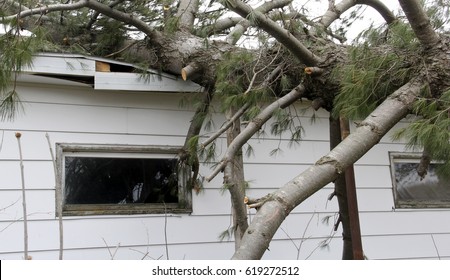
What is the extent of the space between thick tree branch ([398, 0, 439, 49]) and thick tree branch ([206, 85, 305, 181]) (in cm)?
98

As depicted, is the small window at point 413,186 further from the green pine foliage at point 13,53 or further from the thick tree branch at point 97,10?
the green pine foliage at point 13,53

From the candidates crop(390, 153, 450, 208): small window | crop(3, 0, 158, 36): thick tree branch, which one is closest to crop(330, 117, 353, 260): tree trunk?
crop(390, 153, 450, 208): small window

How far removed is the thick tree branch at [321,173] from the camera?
224 cm

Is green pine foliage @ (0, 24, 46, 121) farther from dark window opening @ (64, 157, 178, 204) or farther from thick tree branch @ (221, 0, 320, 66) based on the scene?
thick tree branch @ (221, 0, 320, 66)

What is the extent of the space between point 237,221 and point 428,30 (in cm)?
166

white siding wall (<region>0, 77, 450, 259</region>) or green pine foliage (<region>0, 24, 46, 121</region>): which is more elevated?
green pine foliage (<region>0, 24, 46, 121</region>)

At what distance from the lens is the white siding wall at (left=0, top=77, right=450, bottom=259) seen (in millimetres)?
3850

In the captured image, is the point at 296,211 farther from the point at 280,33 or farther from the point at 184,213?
the point at 280,33

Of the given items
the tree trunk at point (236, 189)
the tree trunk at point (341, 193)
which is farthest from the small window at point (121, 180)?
the tree trunk at point (341, 193)

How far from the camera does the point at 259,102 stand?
12.3ft

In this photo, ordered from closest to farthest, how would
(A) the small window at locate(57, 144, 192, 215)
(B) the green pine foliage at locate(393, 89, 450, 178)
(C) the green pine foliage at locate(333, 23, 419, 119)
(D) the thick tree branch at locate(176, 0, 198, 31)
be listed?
1. (B) the green pine foliage at locate(393, 89, 450, 178)
2. (C) the green pine foliage at locate(333, 23, 419, 119)
3. (A) the small window at locate(57, 144, 192, 215)
4. (D) the thick tree branch at locate(176, 0, 198, 31)

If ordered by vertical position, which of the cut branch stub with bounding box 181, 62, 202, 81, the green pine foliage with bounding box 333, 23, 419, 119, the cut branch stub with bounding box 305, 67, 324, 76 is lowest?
the green pine foliage with bounding box 333, 23, 419, 119

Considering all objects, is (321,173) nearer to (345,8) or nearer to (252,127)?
(252,127)
